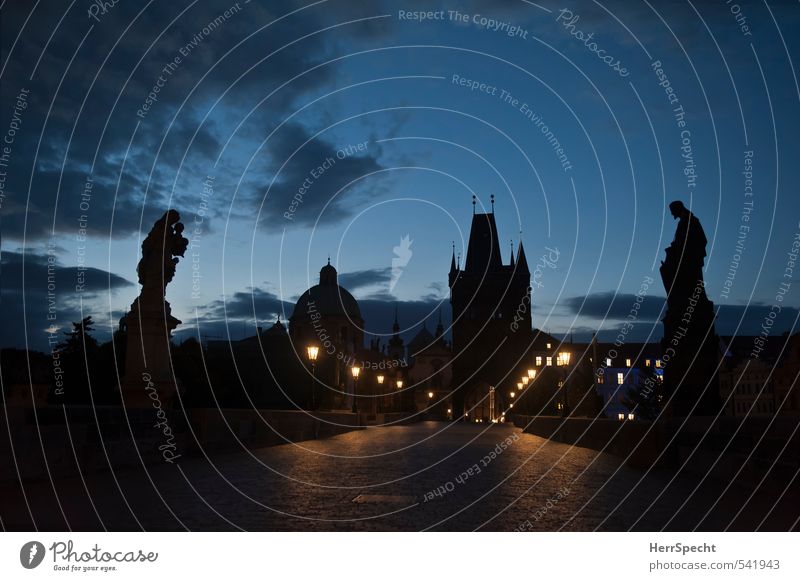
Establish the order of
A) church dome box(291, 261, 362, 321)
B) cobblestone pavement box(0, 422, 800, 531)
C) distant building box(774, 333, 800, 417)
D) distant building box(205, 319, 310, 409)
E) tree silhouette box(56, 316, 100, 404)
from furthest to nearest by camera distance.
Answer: church dome box(291, 261, 362, 321) < distant building box(205, 319, 310, 409) < tree silhouette box(56, 316, 100, 404) < distant building box(774, 333, 800, 417) < cobblestone pavement box(0, 422, 800, 531)

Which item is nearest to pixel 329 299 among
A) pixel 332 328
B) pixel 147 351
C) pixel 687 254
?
pixel 332 328

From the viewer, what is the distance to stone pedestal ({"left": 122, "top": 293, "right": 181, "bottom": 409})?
46.8ft

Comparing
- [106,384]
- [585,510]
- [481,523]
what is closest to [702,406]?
[585,510]

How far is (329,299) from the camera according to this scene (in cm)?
11662

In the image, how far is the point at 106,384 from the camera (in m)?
44.3

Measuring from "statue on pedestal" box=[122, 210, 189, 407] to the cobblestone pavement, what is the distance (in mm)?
2498

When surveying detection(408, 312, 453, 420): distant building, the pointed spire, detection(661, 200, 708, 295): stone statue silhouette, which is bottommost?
detection(408, 312, 453, 420): distant building

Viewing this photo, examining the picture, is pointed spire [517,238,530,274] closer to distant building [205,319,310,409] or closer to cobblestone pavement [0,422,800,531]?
distant building [205,319,310,409]

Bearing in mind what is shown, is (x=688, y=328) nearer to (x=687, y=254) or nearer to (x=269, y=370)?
(x=687, y=254)

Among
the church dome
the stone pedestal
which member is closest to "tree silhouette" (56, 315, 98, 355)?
the stone pedestal

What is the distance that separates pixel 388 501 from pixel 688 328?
23.3 ft

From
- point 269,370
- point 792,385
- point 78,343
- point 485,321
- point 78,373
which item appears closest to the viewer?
point 792,385
